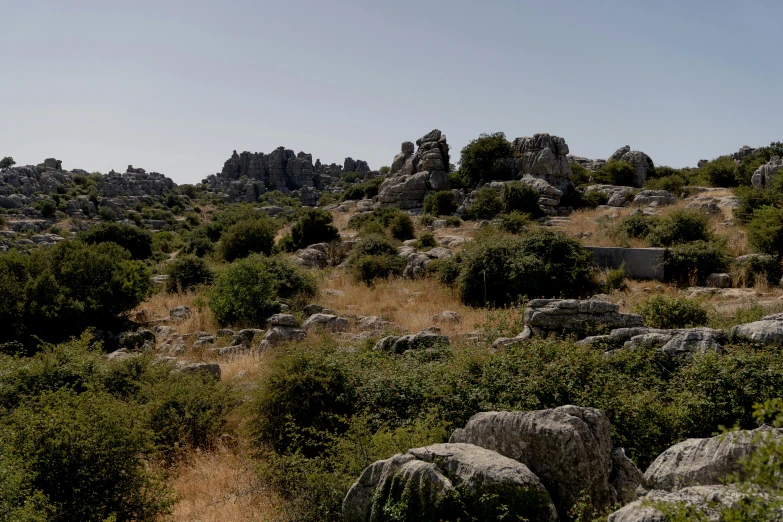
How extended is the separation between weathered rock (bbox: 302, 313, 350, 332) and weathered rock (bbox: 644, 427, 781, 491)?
9.38 m

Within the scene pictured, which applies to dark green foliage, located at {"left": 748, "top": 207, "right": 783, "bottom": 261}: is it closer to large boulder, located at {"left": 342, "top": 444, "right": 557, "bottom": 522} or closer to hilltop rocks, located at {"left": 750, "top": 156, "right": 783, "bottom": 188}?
hilltop rocks, located at {"left": 750, "top": 156, "right": 783, "bottom": 188}

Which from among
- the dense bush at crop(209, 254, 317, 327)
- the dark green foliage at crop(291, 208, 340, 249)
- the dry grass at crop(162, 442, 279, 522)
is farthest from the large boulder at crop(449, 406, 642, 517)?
the dark green foliage at crop(291, 208, 340, 249)

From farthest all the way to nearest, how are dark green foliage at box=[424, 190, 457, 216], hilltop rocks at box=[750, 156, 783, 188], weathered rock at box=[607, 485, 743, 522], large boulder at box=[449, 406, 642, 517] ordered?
dark green foliage at box=[424, 190, 457, 216] < hilltop rocks at box=[750, 156, 783, 188] < large boulder at box=[449, 406, 642, 517] < weathered rock at box=[607, 485, 743, 522]

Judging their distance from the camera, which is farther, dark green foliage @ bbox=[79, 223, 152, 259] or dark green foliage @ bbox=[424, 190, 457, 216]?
dark green foliage @ bbox=[424, 190, 457, 216]

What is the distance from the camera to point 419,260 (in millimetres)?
20453

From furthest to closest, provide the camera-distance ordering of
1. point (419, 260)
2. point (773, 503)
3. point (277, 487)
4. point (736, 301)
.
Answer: point (419, 260) < point (736, 301) < point (277, 487) < point (773, 503)

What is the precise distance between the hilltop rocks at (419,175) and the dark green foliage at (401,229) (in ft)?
25.5

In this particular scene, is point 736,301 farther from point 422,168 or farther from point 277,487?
point 422,168

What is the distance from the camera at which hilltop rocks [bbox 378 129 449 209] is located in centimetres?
Result: 3631

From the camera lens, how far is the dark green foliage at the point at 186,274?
19688 mm

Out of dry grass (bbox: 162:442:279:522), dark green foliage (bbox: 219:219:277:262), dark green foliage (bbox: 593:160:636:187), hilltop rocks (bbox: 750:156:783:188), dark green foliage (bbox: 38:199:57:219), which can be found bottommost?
dry grass (bbox: 162:442:279:522)

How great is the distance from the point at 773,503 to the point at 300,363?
6.29 meters

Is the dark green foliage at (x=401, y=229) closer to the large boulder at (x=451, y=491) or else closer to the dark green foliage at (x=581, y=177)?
the dark green foliage at (x=581, y=177)

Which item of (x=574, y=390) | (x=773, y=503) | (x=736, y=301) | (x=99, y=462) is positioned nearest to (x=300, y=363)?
(x=99, y=462)
